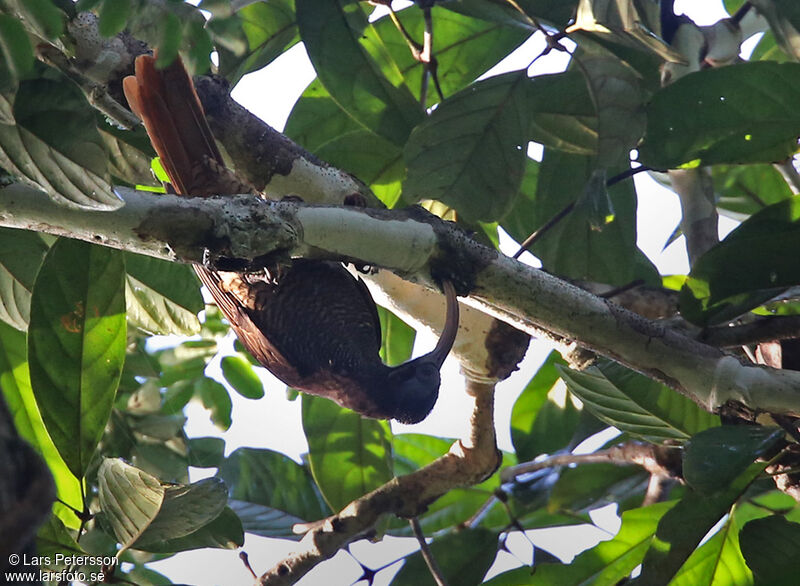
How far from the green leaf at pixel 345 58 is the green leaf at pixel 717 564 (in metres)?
1.07

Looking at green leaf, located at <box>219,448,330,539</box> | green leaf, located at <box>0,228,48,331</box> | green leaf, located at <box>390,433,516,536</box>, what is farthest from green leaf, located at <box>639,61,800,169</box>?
green leaf, located at <box>219,448,330,539</box>

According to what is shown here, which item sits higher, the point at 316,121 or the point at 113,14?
the point at 316,121

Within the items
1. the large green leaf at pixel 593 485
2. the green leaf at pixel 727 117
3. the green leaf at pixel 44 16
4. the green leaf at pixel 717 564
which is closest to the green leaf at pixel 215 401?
the large green leaf at pixel 593 485

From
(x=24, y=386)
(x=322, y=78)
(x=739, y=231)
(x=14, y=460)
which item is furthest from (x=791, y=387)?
(x=24, y=386)

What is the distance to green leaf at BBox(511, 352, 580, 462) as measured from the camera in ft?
6.76

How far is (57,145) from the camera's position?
2.98 ft

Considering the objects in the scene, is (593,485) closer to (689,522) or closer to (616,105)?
(689,522)

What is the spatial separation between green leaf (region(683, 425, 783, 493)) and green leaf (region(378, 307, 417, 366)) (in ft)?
3.31

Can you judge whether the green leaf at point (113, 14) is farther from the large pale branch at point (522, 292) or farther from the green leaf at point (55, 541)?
the green leaf at point (55, 541)

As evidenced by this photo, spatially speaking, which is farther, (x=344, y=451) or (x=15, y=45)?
(x=344, y=451)

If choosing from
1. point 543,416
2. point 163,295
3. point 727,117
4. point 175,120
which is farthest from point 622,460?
point 175,120

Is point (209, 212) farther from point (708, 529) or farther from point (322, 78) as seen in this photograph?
point (708, 529)

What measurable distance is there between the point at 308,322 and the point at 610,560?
818mm

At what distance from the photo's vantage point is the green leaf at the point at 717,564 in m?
1.58
